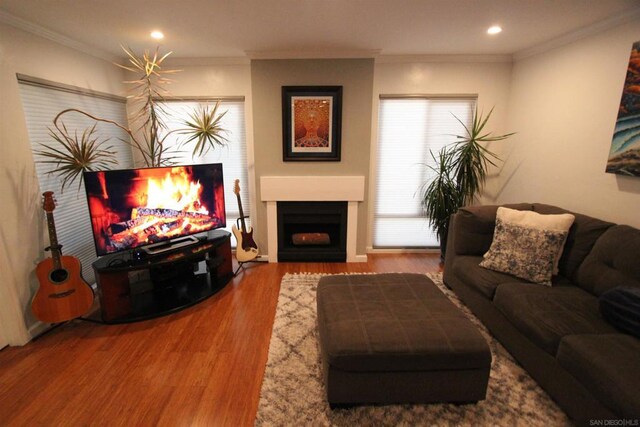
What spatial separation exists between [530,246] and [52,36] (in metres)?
4.24

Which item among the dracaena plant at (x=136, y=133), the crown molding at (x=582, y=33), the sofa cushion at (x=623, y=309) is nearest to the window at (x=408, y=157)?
the crown molding at (x=582, y=33)

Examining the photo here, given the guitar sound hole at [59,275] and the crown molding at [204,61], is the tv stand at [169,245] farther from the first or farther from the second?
the crown molding at [204,61]

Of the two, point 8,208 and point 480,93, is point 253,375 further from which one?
point 480,93

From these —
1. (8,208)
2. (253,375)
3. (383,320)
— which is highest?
(8,208)

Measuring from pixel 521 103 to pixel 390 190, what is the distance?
173 cm

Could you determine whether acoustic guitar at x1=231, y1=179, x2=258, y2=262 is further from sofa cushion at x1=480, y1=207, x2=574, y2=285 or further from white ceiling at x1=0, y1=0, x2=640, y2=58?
sofa cushion at x1=480, y1=207, x2=574, y2=285

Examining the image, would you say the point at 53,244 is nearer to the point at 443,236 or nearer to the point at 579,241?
the point at 443,236

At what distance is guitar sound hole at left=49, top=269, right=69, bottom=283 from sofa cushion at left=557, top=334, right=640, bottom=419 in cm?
330

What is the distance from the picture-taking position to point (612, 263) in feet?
6.53

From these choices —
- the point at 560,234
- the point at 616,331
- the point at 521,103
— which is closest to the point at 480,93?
the point at 521,103

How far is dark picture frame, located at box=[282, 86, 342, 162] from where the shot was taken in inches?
129

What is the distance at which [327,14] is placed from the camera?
2.24m

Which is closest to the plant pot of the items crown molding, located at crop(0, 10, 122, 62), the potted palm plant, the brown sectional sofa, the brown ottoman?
the potted palm plant

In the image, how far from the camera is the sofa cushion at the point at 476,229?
8.65 ft
